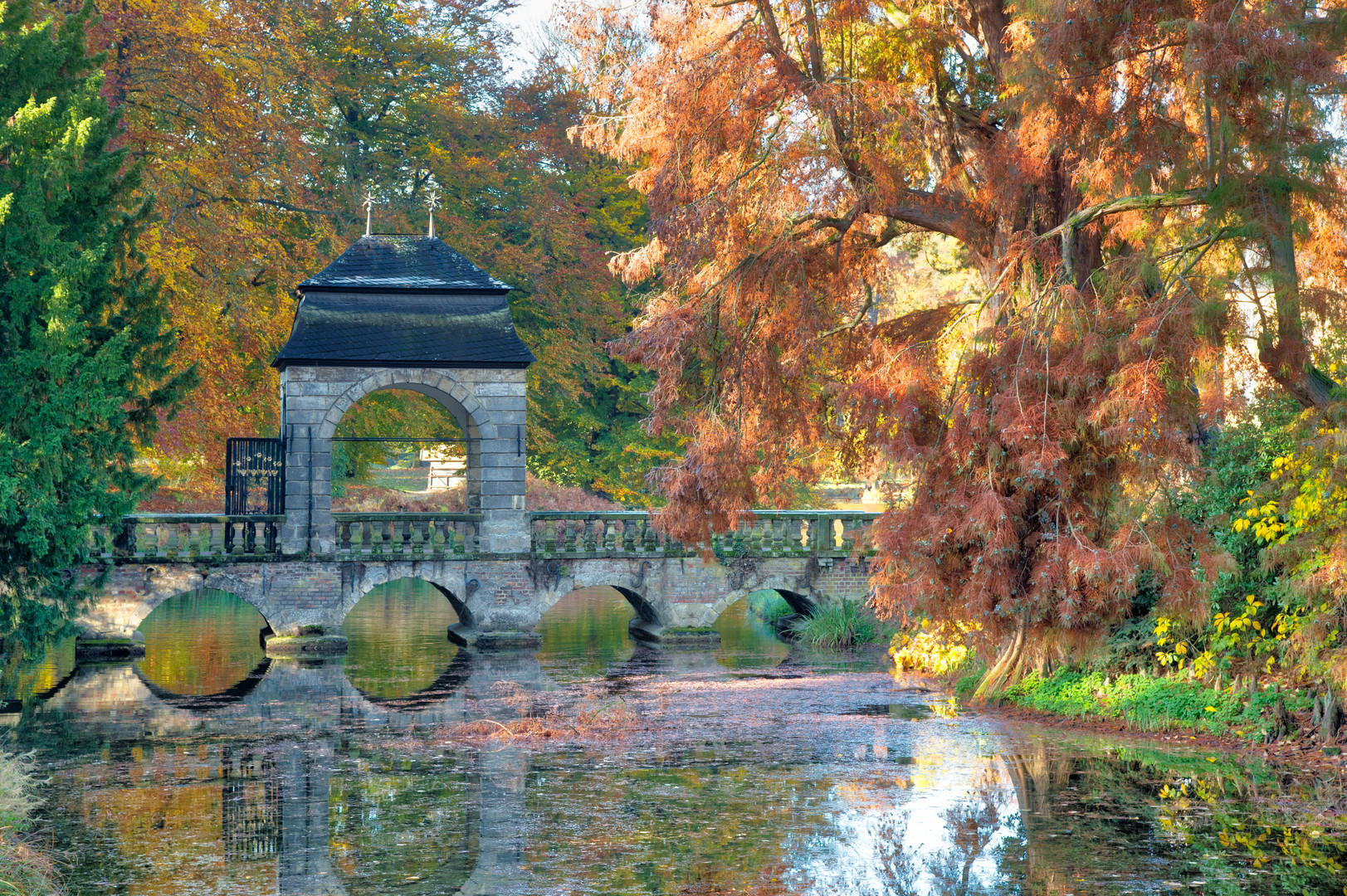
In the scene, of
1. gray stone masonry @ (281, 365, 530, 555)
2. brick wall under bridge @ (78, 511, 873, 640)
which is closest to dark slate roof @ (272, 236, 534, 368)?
gray stone masonry @ (281, 365, 530, 555)

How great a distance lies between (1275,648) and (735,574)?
31.4 ft

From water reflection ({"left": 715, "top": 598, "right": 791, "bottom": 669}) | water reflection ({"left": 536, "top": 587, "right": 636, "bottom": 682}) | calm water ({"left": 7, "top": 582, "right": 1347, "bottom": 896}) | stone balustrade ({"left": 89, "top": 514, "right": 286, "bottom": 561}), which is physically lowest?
calm water ({"left": 7, "top": 582, "right": 1347, "bottom": 896})

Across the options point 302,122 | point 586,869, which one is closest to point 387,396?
point 302,122

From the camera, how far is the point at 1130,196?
440 inches

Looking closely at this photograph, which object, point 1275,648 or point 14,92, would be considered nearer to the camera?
point 1275,648

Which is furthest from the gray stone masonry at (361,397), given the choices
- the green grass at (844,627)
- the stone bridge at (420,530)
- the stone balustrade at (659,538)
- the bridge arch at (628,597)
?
the green grass at (844,627)

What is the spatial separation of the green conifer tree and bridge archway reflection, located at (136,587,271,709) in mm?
2132

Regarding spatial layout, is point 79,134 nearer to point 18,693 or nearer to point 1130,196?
point 18,693

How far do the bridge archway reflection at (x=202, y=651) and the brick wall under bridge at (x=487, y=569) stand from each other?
0.84m

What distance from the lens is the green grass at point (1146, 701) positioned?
1145 centimetres

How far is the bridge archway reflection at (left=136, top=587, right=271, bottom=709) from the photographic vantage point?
50.9ft

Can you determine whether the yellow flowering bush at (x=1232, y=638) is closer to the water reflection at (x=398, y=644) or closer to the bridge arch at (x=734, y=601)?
the water reflection at (x=398, y=644)

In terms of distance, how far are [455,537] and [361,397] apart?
2396 mm

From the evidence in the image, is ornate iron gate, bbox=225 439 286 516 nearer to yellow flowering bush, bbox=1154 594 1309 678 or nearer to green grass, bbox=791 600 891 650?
green grass, bbox=791 600 891 650
